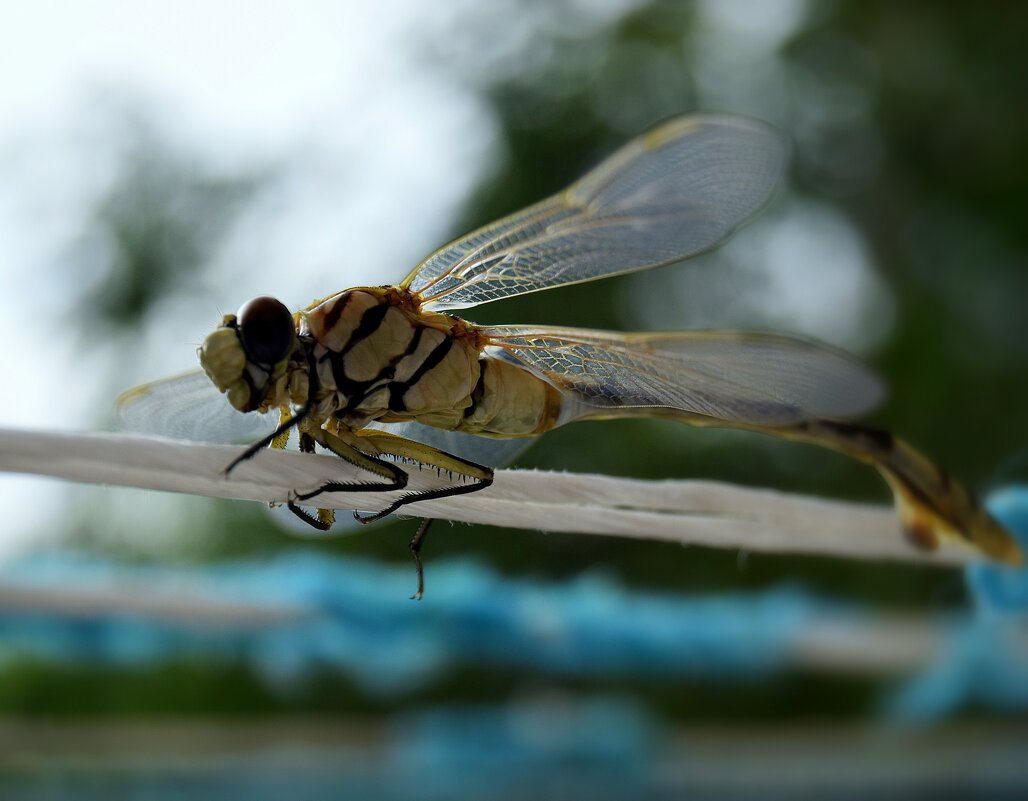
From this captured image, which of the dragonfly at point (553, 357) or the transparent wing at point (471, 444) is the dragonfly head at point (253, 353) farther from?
the transparent wing at point (471, 444)

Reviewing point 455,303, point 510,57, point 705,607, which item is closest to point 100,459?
point 455,303

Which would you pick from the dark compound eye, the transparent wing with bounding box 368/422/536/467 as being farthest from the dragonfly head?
the transparent wing with bounding box 368/422/536/467

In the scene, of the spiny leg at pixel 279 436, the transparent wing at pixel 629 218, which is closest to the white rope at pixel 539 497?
the spiny leg at pixel 279 436

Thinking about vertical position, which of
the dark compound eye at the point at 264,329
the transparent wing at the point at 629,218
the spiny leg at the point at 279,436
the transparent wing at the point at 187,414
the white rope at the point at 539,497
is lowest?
the white rope at the point at 539,497

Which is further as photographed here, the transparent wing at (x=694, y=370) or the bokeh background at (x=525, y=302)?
the bokeh background at (x=525, y=302)

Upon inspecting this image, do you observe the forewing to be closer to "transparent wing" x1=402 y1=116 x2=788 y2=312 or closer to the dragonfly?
the dragonfly

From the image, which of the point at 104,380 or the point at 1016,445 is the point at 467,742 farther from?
the point at 1016,445

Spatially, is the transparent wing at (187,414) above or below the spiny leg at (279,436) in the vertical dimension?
above

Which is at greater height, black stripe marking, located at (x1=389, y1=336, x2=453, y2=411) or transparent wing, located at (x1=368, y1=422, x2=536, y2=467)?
black stripe marking, located at (x1=389, y1=336, x2=453, y2=411)

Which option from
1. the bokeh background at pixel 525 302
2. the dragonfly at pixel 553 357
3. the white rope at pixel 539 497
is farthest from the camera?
the bokeh background at pixel 525 302
